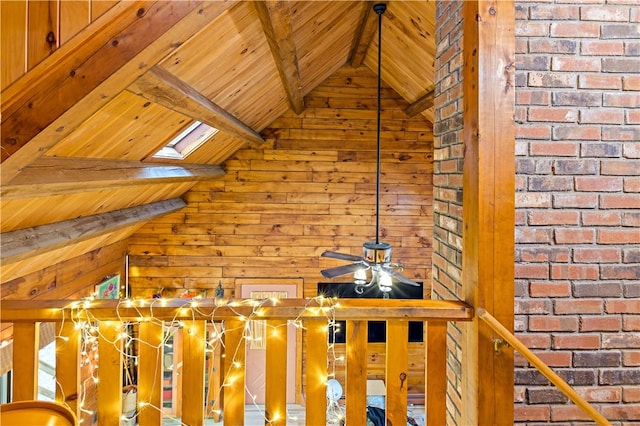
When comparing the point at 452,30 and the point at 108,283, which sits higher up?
the point at 452,30

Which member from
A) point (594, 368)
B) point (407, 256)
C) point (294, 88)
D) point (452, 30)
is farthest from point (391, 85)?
point (594, 368)

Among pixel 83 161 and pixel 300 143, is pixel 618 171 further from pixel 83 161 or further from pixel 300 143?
pixel 300 143

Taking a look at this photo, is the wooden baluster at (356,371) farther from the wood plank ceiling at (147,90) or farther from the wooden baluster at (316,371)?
the wood plank ceiling at (147,90)

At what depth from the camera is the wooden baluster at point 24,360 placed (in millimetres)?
1651

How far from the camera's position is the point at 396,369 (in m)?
1.75

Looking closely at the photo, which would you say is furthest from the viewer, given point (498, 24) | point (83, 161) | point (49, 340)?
point (49, 340)

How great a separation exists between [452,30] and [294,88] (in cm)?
246

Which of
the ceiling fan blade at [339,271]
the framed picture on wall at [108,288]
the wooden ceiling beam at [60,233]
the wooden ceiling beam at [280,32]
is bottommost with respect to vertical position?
the framed picture on wall at [108,288]

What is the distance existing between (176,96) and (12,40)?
0.86 meters

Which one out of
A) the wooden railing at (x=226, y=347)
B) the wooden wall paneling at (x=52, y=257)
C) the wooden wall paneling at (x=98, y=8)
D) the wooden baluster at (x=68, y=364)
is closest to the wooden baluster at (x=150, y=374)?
the wooden railing at (x=226, y=347)

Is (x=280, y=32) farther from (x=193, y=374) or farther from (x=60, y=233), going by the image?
(x=60, y=233)

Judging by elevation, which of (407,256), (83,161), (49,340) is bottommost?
(49,340)

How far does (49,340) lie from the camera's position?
12.6 ft

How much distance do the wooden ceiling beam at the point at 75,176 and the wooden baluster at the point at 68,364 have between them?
2.44 ft
